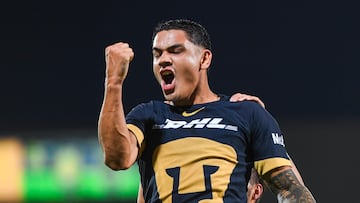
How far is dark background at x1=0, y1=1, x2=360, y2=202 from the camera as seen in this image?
347 centimetres

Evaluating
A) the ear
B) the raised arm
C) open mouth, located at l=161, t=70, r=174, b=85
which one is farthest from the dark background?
the raised arm

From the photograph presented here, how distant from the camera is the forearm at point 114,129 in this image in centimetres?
185

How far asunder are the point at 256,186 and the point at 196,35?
0.55 metres

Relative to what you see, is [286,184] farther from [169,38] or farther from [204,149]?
[169,38]

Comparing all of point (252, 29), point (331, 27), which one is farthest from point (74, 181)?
point (331, 27)

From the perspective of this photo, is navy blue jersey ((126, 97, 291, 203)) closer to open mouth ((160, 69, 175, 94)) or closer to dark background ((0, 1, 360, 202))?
open mouth ((160, 69, 175, 94))

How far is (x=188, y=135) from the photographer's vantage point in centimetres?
196

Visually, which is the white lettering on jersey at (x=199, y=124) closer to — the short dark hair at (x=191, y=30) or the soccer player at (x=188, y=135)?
the soccer player at (x=188, y=135)

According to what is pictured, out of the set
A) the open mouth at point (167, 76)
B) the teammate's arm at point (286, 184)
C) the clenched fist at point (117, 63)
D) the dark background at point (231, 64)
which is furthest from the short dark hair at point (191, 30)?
the dark background at point (231, 64)

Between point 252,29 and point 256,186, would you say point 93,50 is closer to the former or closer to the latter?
point 252,29

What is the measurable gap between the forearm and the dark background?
A: 65.9 inches

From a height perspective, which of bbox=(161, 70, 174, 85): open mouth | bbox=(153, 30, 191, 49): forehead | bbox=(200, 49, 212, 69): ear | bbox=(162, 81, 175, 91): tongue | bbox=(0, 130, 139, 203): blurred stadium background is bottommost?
bbox=(0, 130, 139, 203): blurred stadium background

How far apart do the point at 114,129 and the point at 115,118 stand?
0.03 meters

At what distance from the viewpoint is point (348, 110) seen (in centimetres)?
347
